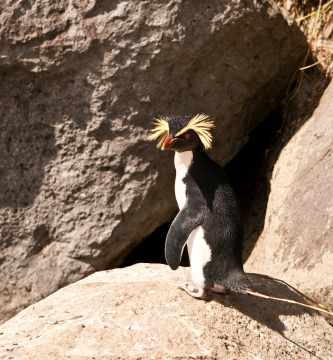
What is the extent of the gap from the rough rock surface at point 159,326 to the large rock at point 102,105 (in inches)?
19.0

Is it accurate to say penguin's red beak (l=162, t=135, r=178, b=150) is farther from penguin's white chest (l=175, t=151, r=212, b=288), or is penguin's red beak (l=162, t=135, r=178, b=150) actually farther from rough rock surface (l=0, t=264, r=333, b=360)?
rough rock surface (l=0, t=264, r=333, b=360)

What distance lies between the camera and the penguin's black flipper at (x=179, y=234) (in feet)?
5.32

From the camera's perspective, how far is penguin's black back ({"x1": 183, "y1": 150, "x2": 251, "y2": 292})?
162cm

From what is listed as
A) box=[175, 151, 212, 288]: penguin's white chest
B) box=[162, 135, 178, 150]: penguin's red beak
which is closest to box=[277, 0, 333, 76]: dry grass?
box=[162, 135, 178, 150]: penguin's red beak

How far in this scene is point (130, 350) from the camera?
139 cm

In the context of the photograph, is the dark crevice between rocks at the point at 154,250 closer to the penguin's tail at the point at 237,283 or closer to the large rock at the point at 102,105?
the large rock at the point at 102,105

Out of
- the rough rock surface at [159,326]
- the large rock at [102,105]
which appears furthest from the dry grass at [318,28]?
the rough rock surface at [159,326]

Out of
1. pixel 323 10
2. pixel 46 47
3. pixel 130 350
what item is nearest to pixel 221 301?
pixel 130 350

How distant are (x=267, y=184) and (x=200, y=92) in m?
0.68

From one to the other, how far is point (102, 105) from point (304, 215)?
1.14 metres

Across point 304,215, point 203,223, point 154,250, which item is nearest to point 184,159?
point 203,223

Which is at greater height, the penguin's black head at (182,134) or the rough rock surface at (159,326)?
the penguin's black head at (182,134)

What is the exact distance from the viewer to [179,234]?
1.63 m

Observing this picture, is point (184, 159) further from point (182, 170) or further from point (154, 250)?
point (154, 250)
